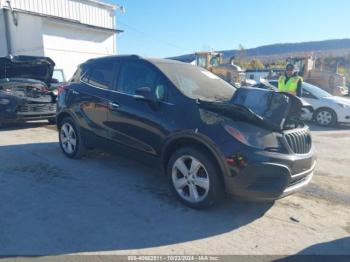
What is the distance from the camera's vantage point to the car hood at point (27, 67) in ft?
33.3

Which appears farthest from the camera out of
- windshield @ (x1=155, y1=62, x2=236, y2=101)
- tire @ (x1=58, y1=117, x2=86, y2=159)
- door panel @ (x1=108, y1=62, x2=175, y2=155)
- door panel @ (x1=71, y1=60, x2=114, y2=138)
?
tire @ (x1=58, y1=117, x2=86, y2=159)

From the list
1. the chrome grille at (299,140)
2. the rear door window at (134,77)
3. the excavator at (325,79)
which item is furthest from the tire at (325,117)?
the excavator at (325,79)

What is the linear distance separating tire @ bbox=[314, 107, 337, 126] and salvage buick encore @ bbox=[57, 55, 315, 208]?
22.5 ft

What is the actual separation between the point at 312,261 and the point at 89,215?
92.2 inches

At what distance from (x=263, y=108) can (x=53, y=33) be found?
1583 cm

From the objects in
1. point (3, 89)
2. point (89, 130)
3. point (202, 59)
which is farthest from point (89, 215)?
point (202, 59)

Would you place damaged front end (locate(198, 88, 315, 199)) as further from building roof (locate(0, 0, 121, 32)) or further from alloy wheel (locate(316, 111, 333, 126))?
building roof (locate(0, 0, 121, 32))

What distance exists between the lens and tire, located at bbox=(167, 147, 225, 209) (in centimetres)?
396

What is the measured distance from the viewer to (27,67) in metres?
10.5

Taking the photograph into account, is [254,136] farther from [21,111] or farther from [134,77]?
[21,111]

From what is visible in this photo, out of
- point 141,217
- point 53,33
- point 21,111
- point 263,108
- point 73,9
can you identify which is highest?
point 73,9

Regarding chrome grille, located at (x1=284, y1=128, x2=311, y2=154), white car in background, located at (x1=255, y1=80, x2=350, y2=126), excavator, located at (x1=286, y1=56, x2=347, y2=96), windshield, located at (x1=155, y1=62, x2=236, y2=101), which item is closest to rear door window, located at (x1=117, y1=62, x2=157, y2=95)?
windshield, located at (x1=155, y1=62, x2=236, y2=101)

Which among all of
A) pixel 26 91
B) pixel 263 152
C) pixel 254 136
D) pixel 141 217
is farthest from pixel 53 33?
pixel 263 152

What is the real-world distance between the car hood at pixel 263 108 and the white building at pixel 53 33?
14895 millimetres
